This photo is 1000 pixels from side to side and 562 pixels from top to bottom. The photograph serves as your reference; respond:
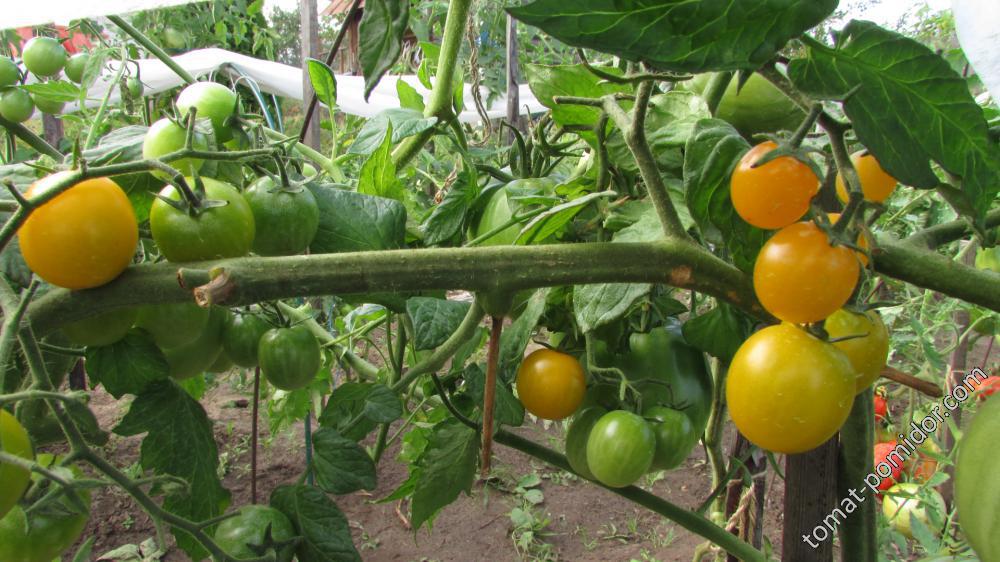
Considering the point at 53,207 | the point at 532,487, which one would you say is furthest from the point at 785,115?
the point at 532,487

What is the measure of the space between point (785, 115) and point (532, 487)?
6.49ft

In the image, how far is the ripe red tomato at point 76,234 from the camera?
0.31m

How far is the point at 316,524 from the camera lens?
1.78 feet

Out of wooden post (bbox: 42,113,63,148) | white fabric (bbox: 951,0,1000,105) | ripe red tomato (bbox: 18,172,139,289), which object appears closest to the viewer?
white fabric (bbox: 951,0,1000,105)

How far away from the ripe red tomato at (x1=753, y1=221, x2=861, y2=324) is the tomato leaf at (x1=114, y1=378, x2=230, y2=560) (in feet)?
1.38

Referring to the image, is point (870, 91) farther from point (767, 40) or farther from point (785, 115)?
point (785, 115)

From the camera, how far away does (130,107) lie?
1.12 meters

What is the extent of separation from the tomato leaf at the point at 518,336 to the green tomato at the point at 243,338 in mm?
218

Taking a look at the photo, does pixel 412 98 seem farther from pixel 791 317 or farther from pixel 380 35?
pixel 791 317

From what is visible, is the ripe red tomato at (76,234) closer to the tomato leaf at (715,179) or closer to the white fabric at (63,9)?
the white fabric at (63,9)

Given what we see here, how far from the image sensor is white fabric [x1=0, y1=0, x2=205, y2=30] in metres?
0.27

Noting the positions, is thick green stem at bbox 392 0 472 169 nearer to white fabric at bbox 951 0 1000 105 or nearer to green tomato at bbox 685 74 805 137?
green tomato at bbox 685 74 805 137

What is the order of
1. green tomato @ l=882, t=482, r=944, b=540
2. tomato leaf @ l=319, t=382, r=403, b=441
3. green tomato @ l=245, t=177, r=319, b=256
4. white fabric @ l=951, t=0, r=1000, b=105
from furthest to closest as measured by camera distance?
green tomato @ l=882, t=482, r=944, b=540 < tomato leaf @ l=319, t=382, r=403, b=441 < green tomato @ l=245, t=177, r=319, b=256 < white fabric @ l=951, t=0, r=1000, b=105

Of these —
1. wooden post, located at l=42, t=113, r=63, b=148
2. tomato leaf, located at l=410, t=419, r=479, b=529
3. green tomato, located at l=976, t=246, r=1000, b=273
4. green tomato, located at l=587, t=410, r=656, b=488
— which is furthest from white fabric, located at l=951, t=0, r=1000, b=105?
wooden post, located at l=42, t=113, r=63, b=148
